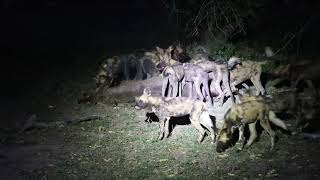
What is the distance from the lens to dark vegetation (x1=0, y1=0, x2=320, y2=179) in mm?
8039

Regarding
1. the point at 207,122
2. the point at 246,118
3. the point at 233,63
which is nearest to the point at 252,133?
the point at 246,118

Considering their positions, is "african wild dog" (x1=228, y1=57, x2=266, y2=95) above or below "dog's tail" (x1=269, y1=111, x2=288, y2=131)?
above

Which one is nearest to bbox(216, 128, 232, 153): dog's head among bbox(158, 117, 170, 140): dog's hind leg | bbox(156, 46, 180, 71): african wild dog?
bbox(158, 117, 170, 140): dog's hind leg

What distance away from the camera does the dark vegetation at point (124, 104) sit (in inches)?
316

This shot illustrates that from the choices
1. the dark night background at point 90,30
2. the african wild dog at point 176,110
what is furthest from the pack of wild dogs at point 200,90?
the dark night background at point 90,30

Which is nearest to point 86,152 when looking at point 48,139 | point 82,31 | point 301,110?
point 48,139

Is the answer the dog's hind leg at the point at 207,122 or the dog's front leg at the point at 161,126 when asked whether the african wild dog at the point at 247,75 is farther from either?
the dog's front leg at the point at 161,126

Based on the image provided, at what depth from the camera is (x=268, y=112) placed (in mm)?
8398

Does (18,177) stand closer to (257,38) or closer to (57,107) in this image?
(57,107)

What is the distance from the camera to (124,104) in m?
11.6

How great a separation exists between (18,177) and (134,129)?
7.95ft

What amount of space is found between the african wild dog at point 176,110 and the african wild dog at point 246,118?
471 millimetres

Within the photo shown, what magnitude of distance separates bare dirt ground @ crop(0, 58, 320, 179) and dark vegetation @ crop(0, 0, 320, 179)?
0.02 meters

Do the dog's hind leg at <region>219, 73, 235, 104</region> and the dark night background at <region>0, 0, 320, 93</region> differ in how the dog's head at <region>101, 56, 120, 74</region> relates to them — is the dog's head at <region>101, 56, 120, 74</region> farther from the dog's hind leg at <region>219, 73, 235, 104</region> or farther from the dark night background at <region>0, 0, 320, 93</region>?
the dog's hind leg at <region>219, 73, 235, 104</region>
